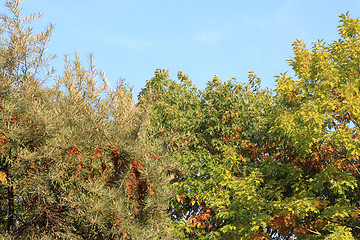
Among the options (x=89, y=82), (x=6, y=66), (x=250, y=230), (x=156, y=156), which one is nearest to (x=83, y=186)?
(x=156, y=156)

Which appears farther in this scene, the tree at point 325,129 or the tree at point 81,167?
the tree at point 325,129

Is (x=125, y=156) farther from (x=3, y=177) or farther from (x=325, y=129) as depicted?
(x=325, y=129)

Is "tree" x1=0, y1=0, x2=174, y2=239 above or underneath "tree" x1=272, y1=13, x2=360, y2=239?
underneath

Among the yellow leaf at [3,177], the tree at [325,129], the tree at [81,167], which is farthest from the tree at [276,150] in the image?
the yellow leaf at [3,177]

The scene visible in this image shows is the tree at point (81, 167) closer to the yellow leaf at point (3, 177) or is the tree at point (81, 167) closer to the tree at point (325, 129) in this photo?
the yellow leaf at point (3, 177)

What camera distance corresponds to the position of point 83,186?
33.3 ft

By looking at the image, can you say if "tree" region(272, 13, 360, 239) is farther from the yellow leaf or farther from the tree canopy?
the yellow leaf

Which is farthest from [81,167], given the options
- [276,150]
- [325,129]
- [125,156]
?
[276,150]

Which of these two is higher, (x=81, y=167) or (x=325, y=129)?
(x=325, y=129)

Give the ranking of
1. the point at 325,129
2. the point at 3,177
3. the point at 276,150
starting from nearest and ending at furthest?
the point at 3,177 → the point at 325,129 → the point at 276,150

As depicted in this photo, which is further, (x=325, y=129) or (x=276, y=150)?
(x=276, y=150)

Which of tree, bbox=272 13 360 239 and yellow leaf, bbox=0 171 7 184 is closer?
yellow leaf, bbox=0 171 7 184

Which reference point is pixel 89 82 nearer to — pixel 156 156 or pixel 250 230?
pixel 156 156

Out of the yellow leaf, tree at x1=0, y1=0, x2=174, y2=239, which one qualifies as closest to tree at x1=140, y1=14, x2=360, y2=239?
tree at x1=0, y1=0, x2=174, y2=239
